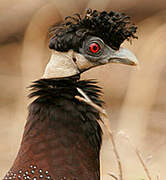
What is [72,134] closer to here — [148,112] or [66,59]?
[66,59]

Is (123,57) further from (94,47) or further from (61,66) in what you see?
(61,66)

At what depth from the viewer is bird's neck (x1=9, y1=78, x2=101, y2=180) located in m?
2.72

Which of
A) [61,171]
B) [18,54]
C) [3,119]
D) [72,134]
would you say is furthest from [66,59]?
[18,54]

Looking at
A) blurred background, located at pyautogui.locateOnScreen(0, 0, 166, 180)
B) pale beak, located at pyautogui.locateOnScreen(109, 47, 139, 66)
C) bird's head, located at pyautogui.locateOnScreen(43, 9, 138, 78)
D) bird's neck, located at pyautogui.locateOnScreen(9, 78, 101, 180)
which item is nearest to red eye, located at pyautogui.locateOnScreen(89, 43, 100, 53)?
bird's head, located at pyautogui.locateOnScreen(43, 9, 138, 78)

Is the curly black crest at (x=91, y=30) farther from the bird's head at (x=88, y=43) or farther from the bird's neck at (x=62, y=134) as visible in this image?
the bird's neck at (x=62, y=134)

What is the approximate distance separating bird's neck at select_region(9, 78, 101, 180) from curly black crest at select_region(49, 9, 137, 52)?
0.21m

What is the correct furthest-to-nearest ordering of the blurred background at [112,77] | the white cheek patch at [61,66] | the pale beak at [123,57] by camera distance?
the blurred background at [112,77] < the pale beak at [123,57] < the white cheek patch at [61,66]

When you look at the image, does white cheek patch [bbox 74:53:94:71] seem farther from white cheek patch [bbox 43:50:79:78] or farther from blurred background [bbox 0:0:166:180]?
blurred background [bbox 0:0:166:180]

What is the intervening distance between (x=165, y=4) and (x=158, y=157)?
2376 millimetres

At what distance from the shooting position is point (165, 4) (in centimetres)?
741

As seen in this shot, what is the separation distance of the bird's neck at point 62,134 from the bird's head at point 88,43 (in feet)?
0.33

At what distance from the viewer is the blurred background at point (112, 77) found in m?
6.34

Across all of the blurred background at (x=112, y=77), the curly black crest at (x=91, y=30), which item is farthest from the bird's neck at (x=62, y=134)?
the blurred background at (x=112, y=77)

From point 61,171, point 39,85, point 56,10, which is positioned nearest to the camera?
point 61,171
